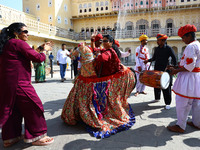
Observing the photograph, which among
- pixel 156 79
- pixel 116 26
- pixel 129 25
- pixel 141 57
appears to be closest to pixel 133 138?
pixel 156 79

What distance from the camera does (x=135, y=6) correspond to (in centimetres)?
2356

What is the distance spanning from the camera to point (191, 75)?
2518mm

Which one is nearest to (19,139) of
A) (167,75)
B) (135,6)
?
(167,75)

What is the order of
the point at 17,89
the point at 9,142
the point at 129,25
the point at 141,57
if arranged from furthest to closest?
1. the point at 129,25
2. the point at 141,57
3. the point at 9,142
4. the point at 17,89

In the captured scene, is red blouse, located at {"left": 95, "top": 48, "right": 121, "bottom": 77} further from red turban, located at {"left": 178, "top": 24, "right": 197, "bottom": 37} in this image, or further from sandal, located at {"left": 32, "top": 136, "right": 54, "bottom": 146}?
sandal, located at {"left": 32, "top": 136, "right": 54, "bottom": 146}

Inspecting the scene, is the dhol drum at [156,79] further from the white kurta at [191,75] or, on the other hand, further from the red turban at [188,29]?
the red turban at [188,29]

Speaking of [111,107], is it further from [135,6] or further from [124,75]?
[135,6]

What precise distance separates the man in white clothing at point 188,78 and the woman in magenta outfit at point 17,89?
6.65 ft

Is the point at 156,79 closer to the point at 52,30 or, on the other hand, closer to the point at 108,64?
the point at 108,64

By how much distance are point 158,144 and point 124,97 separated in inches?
37.8

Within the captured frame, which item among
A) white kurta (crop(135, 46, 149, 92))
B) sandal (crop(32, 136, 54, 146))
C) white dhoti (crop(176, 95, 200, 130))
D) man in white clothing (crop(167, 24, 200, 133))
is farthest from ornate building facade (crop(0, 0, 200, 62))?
white dhoti (crop(176, 95, 200, 130))

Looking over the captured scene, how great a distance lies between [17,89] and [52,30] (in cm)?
2046

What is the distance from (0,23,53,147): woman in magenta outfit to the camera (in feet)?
6.59

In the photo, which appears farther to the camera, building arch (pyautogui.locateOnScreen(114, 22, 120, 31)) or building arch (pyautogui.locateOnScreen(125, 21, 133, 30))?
building arch (pyautogui.locateOnScreen(114, 22, 120, 31))
